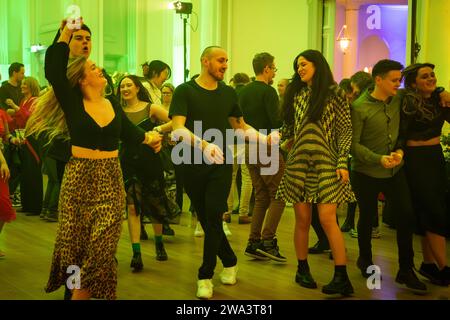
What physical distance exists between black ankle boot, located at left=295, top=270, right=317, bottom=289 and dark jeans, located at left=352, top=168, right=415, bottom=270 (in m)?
0.57

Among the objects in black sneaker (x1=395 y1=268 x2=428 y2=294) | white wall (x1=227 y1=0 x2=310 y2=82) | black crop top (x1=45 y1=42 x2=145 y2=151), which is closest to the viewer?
black crop top (x1=45 y1=42 x2=145 y2=151)

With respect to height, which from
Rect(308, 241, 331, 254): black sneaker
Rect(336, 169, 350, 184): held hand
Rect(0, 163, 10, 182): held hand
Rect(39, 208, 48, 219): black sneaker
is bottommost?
Rect(39, 208, 48, 219): black sneaker

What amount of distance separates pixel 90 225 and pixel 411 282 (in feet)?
7.22

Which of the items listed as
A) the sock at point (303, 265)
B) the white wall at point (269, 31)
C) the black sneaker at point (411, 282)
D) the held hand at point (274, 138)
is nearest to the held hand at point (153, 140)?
the held hand at point (274, 138)

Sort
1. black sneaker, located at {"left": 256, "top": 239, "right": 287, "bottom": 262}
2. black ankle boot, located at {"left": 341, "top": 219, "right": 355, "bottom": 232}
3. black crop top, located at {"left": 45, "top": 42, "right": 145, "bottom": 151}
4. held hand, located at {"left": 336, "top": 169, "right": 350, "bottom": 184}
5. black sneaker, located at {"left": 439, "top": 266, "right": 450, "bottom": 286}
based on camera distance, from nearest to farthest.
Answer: black crop top, located at {"left": 45, "top": 42, "right": 145, "bottom": 151} → held hand, located at {"left": 336, "top": 169, "right": 350, "bottom": 184} → black sneaker, located at {"left": 439, "top": 266, "right": 450, "bottom": 286} → black sneaker, located at {"left": 256, "top": 239, "right": 287, "bottom": 262} → black ankle boot, located at {"left": 341, "top": 219, "right": 355, "bottom": 232}

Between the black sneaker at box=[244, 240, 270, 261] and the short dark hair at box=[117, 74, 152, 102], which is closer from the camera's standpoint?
the short dark hair at box=[117, 74, 152, 102]

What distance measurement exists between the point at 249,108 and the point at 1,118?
2130 mm

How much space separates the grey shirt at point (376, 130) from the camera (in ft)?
15.0

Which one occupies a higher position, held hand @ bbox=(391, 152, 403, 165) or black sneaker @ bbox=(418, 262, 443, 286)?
held hand @ bbox=(391, 152, 403, 165)

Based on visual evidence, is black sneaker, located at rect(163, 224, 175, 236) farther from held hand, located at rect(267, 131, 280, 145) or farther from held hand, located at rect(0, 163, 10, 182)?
held hand, located at rect(267, 131, 280, 145)

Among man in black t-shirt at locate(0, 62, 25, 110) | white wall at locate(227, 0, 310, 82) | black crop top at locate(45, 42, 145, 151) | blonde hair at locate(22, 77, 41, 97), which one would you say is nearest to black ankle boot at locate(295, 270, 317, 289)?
black crop top at locate(45, 42, 145, 151)

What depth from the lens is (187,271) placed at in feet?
16.9

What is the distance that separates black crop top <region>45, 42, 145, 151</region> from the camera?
141 inches

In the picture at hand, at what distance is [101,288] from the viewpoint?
12.1ft
